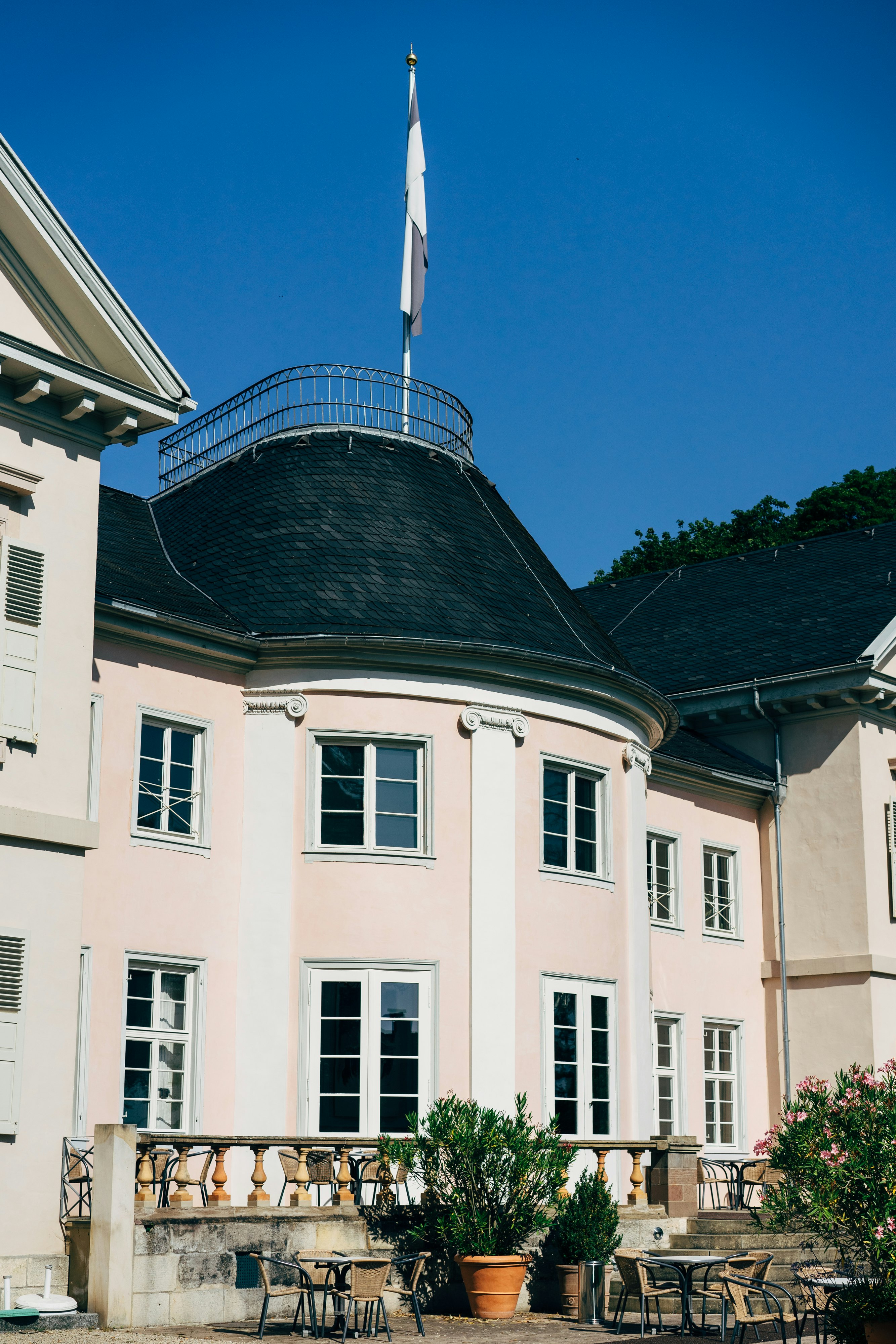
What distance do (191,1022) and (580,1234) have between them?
16.0ft

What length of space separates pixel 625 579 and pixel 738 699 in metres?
8.89

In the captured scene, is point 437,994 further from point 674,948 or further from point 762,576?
point 762,576

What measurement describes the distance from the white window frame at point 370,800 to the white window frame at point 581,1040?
226 cm

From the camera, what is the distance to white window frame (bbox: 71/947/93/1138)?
1738 centimetres

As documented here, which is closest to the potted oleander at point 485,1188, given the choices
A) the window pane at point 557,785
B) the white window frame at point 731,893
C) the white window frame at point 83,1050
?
the white window frame at point 83,1050

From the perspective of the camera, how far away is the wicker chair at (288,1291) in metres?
14.6

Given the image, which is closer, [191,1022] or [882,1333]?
[882,1333]

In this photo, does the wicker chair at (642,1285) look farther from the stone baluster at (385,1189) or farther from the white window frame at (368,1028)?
the white window frame at (368,1028)

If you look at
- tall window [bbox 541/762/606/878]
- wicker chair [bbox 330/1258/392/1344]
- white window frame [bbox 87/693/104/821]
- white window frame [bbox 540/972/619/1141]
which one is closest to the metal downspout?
white window frame [bbox 540/972/619/1141]

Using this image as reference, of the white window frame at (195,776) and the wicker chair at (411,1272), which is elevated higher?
the white window frame at (195,776)

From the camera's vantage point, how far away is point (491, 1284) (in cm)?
1689

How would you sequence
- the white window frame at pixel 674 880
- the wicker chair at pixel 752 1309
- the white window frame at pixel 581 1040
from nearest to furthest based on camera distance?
the wicker chair at pixel 752 1309
the white window frame at pixel 581 1040
the white window frame at pixel 674 880

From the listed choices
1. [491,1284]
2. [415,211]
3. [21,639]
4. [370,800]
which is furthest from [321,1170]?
[415,211]

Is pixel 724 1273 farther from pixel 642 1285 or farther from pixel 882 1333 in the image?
pixel 882 1333
